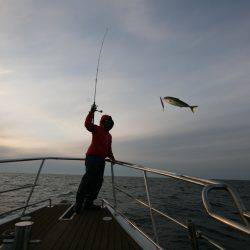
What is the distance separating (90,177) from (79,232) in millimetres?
1361

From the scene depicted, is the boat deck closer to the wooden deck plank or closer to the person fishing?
the wooden deck plank

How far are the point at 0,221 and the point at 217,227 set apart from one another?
1018cm

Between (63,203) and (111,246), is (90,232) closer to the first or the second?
(111,246)

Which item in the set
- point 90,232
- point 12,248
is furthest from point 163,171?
point 90,232

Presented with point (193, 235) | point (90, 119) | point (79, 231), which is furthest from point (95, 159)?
point (193, 235)

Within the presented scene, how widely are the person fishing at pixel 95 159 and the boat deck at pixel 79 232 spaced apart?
1.29 ft

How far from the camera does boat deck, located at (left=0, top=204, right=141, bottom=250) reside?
386cm

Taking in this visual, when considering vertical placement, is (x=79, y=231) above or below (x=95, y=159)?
below

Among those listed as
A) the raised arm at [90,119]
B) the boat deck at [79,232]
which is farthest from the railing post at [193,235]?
the raised arm at [90,119]

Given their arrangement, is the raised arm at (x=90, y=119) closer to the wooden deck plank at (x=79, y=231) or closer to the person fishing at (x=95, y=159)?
the person fishing at (x=95, y=159)

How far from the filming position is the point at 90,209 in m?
6.14

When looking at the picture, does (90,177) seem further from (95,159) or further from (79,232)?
(79,232)

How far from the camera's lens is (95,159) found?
572cm

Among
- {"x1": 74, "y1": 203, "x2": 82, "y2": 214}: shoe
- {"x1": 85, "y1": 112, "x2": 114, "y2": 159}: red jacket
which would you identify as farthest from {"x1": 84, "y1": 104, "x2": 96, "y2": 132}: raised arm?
{"x1": 74, "y1": 203, "x2": 82, "y2": 214}: shoe
